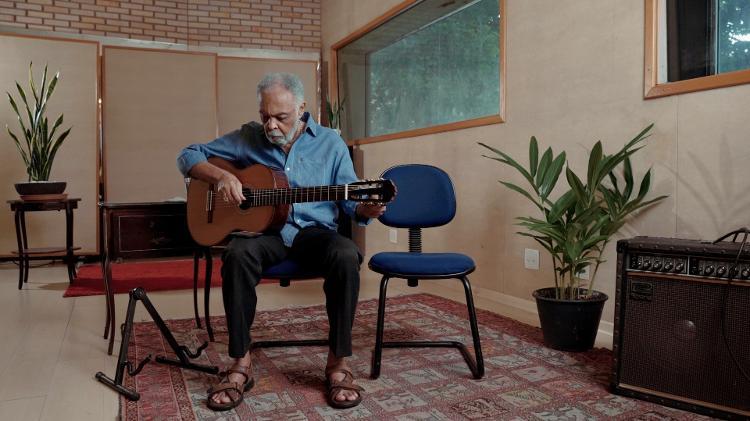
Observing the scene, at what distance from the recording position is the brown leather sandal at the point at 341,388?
1.90 m

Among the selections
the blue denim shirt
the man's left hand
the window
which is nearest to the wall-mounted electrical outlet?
the window

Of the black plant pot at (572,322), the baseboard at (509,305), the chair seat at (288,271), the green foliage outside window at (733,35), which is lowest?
the baseboard at (509,305)

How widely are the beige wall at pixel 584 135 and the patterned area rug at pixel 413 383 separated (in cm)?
66

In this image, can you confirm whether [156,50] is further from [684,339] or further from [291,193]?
[684,339]

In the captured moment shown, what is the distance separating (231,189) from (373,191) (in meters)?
0.52

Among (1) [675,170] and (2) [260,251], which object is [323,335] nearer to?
(2) [260,251]

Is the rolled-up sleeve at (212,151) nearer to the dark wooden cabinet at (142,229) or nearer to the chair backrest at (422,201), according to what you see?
the dark wooden cabinet at (142,229)

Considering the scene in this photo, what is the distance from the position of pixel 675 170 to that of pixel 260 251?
1.77m

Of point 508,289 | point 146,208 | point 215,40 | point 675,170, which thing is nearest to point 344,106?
point 215,40

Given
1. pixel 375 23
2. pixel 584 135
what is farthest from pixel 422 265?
pixel 375 23

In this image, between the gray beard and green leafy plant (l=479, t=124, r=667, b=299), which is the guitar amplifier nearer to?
green leafy plant (l=479, t=124, r=667, b=299)

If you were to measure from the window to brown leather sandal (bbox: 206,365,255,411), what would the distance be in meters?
2.29

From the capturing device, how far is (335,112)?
5977mm

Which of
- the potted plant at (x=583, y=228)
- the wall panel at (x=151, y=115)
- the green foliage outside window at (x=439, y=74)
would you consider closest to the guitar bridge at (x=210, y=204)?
the potted plant at (x=583, y=228)
